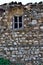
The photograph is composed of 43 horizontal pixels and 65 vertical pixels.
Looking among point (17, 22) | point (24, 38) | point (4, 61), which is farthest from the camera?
point (17, 22)

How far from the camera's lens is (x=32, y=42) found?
16859 mm

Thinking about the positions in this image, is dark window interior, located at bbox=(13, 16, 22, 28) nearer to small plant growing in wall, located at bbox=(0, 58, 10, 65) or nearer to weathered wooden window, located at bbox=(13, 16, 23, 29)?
weathered wooden window, located at bbox=(13, 16, 23, 29)

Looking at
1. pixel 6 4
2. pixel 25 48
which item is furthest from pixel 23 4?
pixel 25 48

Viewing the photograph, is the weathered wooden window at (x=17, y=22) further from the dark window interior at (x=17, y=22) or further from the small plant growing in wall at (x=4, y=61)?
the small plant growing in wall at (x=4, y=61)

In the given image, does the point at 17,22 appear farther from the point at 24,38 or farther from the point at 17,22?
the point at 24,38

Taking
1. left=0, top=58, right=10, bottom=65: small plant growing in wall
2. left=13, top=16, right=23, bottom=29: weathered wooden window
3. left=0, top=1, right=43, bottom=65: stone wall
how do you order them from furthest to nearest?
left=13, top=16, right=23, bottom=29: weathered wooden window → left=0, top=1, right=43, bottom=65: stone wall → left=0, top=58, right=10, bottom=65: small plant growing in wall

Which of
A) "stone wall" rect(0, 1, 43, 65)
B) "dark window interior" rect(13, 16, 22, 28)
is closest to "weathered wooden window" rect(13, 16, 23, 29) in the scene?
"dark window interior" rect(13, 16, 22, 28)

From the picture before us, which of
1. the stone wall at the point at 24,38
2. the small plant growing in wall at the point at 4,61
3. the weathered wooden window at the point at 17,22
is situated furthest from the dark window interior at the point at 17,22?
the small plant growing in wall at the point at 4,61

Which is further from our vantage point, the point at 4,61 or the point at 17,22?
the point at 17,22

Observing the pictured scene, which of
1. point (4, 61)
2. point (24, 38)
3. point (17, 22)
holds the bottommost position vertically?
point (4, 61)

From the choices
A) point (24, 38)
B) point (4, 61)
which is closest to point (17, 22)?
point (24, 38)

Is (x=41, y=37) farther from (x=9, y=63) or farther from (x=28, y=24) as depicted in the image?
(x=9, y=63)

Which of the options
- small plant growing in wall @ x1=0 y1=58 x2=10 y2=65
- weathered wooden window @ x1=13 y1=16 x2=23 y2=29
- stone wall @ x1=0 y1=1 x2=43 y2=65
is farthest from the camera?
weathered wooden window @ x1=13 y1=16 x2=23 y2=29

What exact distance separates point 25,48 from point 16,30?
933mm
